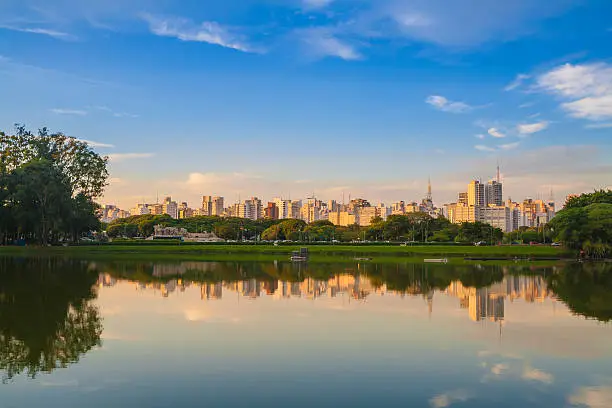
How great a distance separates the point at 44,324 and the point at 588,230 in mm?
59326

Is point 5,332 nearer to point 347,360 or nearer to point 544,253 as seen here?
point 347,360

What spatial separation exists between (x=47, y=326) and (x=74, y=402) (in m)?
8.72

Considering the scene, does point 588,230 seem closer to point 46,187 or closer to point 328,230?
point 46,187

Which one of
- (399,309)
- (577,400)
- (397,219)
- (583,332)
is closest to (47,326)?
(399,309)

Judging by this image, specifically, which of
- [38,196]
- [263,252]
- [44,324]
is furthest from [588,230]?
[38,196]

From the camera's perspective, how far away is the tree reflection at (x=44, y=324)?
14.9 meters

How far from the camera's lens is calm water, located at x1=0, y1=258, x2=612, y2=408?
40.1 ft

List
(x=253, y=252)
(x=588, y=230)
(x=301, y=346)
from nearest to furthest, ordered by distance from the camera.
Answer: (x=301, y=346) < (x=588, y=230) < (x=253, y=252)

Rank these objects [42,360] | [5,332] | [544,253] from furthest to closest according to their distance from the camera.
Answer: [544,253] < [5,332] < [42,360]

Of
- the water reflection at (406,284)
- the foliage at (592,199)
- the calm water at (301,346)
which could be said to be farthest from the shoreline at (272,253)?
the calm water at (301,346)

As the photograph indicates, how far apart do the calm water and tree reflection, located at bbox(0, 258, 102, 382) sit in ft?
0.17

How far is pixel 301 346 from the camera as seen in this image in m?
16.8

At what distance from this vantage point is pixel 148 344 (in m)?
17.0

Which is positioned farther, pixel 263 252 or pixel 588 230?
pixel 263 252
